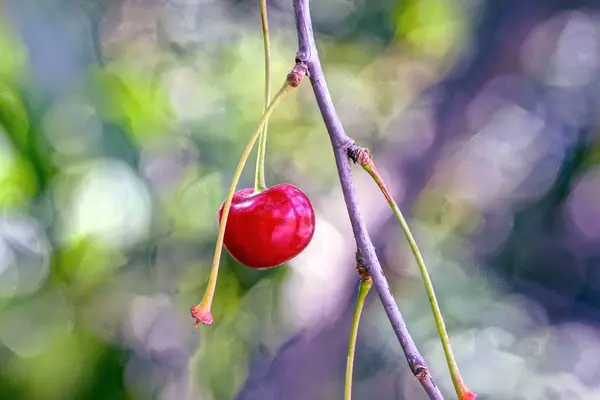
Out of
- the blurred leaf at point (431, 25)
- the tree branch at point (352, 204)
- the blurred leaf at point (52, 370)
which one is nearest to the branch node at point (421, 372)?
the tree branch at point (352, 204)

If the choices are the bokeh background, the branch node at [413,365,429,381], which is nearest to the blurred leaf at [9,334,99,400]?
the bokeh background

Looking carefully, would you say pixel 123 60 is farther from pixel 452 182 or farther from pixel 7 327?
pixel 452 182

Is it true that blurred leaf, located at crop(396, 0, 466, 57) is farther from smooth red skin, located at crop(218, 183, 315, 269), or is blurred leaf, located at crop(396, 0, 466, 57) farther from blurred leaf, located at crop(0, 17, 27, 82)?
smooth red skin, located at crop(218, 183, 315, 269)

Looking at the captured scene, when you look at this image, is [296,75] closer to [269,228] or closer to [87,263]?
[269,228]

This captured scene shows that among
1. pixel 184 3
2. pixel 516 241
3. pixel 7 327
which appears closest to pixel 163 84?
pixel 184 3

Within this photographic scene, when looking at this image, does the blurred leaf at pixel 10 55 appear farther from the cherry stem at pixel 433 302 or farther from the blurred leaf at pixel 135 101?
the cherry stem at pixel 433 302

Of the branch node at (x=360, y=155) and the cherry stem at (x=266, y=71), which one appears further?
the cherry stem at (x=266, y=71)
